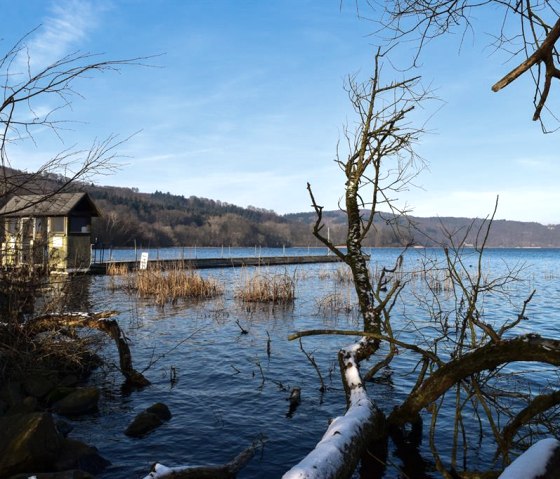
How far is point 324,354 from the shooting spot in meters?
11.9

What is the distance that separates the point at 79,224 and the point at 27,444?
88.4 feet

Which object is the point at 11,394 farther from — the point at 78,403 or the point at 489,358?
the point at 489,358

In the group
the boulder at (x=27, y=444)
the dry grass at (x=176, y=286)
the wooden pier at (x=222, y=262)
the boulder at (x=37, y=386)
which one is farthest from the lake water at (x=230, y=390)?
the wooden pier at (x=222, y=262)

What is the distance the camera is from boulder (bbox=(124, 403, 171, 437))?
21.8 ft

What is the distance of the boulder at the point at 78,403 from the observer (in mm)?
7430

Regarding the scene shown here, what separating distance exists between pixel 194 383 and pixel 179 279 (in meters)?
13.1

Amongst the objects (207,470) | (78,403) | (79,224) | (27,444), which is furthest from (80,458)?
(79,224)

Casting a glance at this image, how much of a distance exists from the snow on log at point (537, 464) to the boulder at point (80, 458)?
4870 mm

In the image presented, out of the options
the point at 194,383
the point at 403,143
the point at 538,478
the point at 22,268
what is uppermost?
the point at 403,143

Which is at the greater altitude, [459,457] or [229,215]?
[229,215]

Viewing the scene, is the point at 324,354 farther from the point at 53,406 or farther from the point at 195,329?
the point at 53,406

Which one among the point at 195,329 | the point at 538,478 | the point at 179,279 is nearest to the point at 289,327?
the point at 195,329

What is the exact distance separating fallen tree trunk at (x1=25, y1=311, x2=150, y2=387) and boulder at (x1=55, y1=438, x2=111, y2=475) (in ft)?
10.4

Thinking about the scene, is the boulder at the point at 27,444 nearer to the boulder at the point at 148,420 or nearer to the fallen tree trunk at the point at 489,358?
the boulder at the point at 148,420
